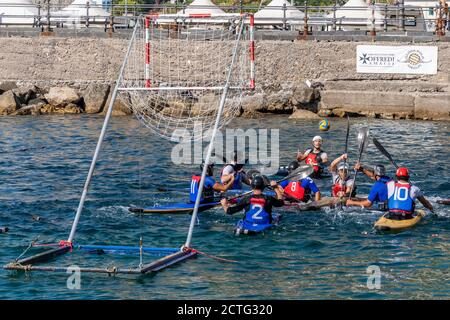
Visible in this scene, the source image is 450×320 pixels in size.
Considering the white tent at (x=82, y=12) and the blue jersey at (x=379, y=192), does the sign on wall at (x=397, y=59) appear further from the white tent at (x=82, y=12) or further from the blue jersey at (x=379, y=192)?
the blue jersey at (x=379, y=192)

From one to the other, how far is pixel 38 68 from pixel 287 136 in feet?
41.2

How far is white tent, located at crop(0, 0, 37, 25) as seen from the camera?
135ft

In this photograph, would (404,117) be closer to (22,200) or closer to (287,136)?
(287,136)

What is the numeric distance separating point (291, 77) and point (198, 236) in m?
20.6

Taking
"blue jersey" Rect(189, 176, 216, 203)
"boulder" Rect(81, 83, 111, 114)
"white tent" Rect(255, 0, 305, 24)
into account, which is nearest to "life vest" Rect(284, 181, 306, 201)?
"blue jersey" Rect(189, 176, 216, 203)

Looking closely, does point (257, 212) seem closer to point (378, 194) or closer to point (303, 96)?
point (378, 194)

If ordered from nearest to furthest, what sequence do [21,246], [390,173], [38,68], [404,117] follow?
1. [21,246]
2. [390,173]
3. [404,117]
4. [38,68]

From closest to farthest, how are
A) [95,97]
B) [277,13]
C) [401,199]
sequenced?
[401,199], [95,97], [277,13]

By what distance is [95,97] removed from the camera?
36344 mm

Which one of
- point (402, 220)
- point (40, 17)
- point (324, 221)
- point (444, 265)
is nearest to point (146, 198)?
point (324, 221)

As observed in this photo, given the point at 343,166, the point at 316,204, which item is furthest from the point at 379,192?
the point at 343,166

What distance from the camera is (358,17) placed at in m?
40.7

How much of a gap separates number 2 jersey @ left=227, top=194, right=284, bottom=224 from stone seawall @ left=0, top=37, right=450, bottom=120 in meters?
18.2

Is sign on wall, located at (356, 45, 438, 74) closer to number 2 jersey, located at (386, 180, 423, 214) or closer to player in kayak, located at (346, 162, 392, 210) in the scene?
player in kayak, located at (346, 162, 392, 210)
